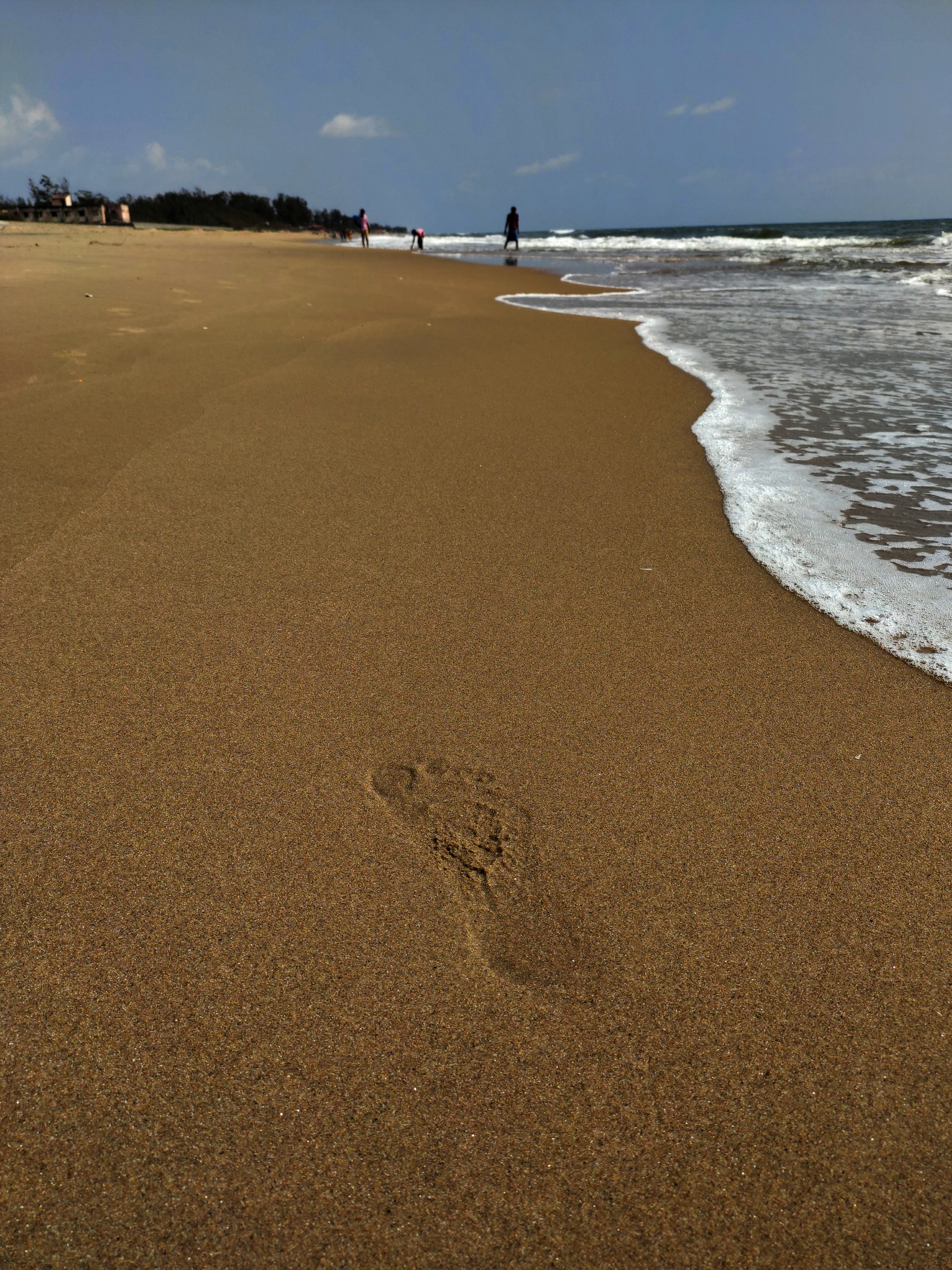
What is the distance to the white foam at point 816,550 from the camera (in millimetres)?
2320

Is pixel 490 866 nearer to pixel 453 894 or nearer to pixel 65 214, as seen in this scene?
pixel 453 894

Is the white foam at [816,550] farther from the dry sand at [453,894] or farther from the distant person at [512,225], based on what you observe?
the distant person at [512,225]

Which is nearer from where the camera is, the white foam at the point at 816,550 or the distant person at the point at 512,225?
the white foam at the point at 816,550

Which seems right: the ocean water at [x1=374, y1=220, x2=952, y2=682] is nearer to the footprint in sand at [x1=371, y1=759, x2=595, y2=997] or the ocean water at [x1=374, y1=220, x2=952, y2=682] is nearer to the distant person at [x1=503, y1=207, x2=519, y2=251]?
the footprint in sand at [x1=371, y1=759, x2=595, y2=997]

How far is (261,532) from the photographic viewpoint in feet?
8.91

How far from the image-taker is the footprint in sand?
1306 millimetres

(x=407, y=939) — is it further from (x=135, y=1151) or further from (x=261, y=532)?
(x=261, y=532)

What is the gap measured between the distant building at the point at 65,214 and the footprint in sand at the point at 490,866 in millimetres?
30858

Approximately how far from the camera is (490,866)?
148 centimetres

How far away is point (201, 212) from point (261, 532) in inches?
1764

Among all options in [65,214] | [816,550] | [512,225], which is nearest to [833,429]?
[816,550]

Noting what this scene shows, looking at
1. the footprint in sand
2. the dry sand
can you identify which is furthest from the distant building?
the footprint in sand

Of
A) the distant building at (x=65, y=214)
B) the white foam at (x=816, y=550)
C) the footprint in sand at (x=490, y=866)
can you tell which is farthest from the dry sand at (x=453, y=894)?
the distant building at (x=65, y=214)

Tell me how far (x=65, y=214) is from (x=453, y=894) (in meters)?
32.5
